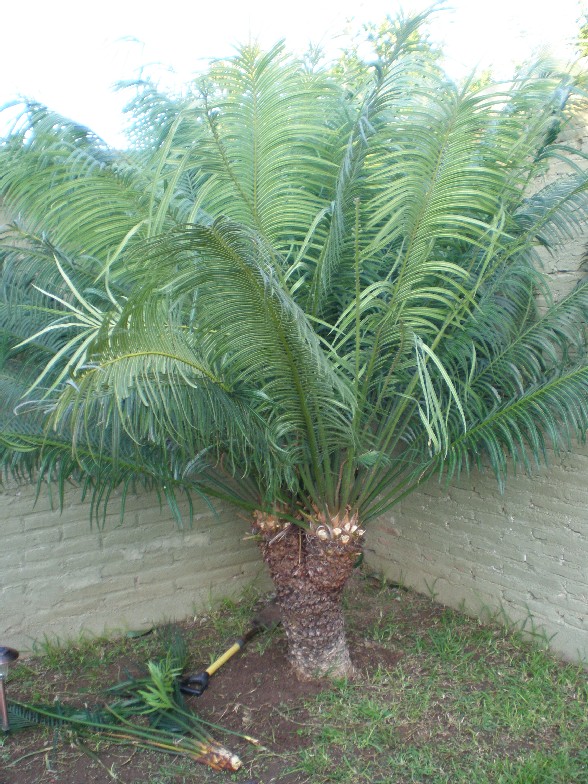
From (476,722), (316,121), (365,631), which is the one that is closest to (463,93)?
(316,121)

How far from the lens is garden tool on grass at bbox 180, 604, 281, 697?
3.44 metres

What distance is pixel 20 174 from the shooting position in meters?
3.00

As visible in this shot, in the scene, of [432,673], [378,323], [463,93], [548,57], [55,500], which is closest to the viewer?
[463,93]

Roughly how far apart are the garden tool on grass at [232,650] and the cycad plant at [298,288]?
37cm

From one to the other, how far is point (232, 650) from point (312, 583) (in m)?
0.70

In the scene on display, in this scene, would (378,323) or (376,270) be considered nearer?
(378,323)

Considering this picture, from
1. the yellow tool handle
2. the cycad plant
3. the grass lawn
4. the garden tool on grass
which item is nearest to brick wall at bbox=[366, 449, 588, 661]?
the grass lawn

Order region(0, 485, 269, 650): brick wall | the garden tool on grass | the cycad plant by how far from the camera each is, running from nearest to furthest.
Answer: the cycad plant < the garden tool on grass < region(0, 485, 269, 650): brick wall

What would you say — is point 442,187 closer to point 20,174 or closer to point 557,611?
point 20,174

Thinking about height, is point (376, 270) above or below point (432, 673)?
above

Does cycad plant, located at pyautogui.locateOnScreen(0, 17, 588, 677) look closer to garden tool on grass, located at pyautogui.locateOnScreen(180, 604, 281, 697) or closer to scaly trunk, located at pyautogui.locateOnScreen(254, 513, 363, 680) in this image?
scaly trunk, located at pyautogui.locateOnScreen(254, 513, 363, 680)

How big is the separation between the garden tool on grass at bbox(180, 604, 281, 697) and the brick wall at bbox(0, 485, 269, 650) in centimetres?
42

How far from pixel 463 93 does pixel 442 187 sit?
323mm

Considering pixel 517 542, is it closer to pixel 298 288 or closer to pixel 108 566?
pixel 298 288
